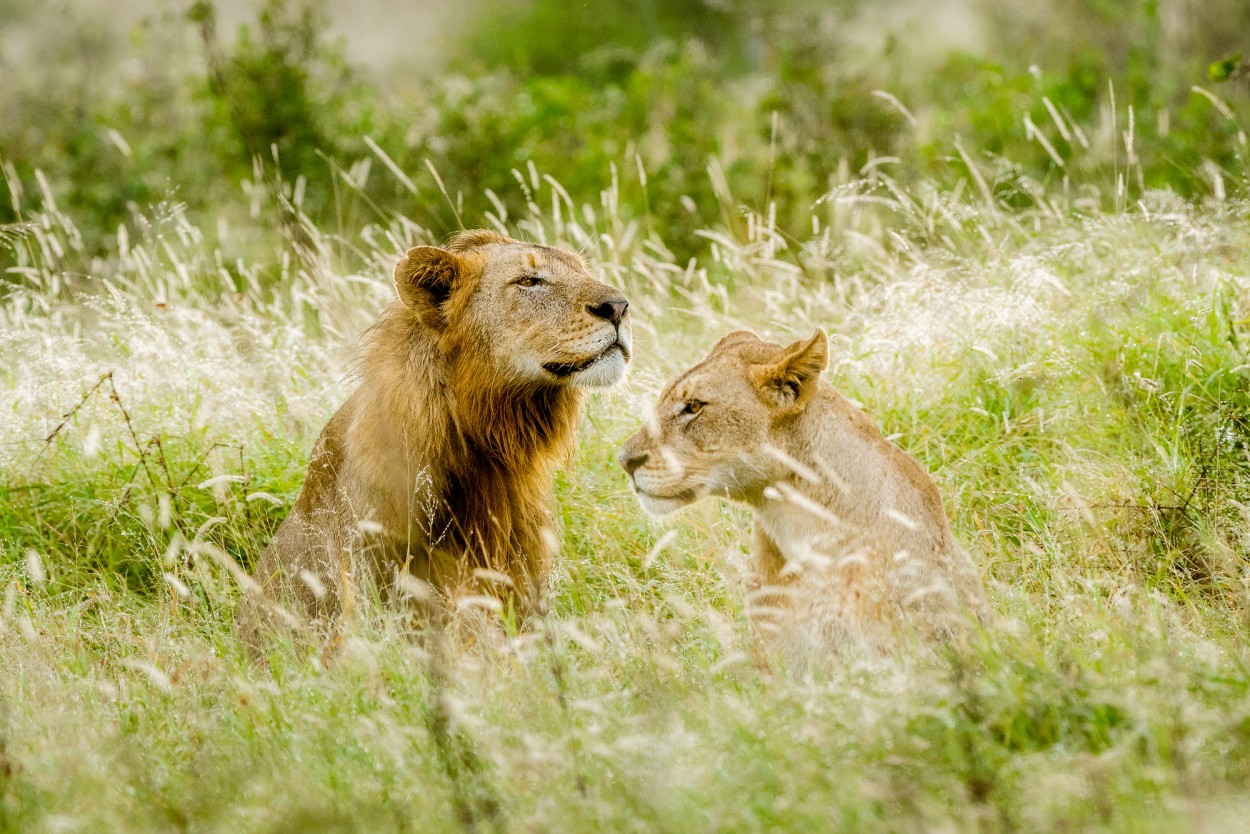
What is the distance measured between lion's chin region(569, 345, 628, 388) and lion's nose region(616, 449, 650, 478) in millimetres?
852

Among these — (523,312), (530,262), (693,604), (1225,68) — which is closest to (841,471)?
(693,604)

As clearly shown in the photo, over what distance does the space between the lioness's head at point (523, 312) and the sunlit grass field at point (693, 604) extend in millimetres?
776

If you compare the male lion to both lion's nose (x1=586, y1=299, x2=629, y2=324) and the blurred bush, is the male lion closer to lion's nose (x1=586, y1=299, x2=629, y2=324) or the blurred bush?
lion's nose (x1=586, y1=299, x2=629, y2=324)

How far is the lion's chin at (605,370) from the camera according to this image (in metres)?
5.20

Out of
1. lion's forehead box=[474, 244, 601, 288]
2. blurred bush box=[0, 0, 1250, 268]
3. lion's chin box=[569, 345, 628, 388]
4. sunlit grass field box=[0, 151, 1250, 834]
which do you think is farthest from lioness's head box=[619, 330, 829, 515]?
blurred bush box=[0, 0, 1250, 268]

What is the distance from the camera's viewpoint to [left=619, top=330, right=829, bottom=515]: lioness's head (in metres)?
4.24

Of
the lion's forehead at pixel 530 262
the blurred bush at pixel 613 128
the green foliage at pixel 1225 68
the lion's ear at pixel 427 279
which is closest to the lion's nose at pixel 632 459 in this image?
the lion's forehead at pixel 530 262

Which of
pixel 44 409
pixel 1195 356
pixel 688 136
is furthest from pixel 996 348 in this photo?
pixel 688 136

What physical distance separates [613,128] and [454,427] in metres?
8.21

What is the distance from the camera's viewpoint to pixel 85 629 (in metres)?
5.50

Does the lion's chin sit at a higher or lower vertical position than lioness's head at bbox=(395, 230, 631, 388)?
lower

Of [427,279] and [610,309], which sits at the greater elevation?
[427,279]

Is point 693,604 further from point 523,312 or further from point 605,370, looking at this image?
point 523,312

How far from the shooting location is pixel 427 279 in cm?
533
